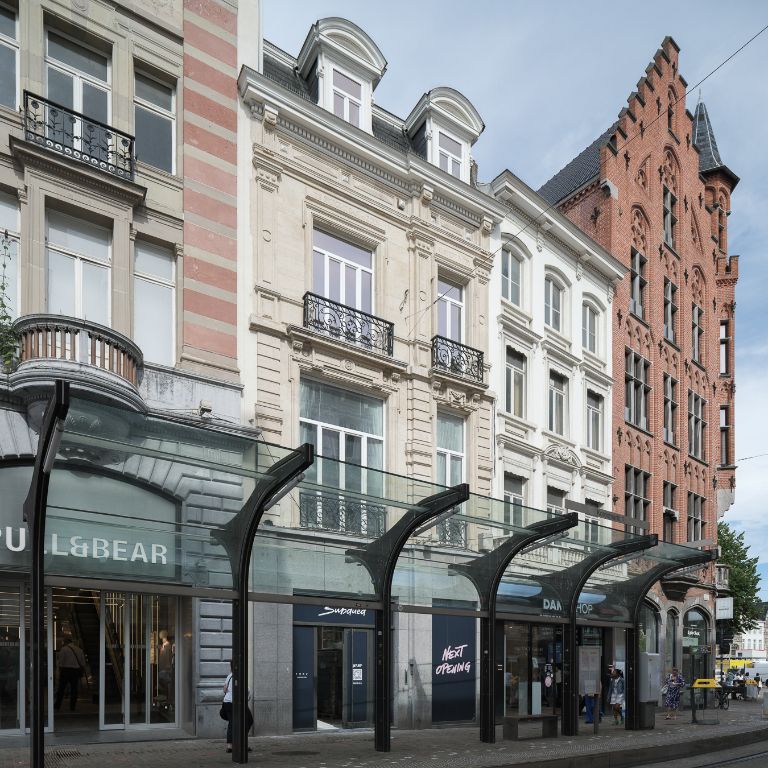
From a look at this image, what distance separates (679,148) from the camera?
1435 inches

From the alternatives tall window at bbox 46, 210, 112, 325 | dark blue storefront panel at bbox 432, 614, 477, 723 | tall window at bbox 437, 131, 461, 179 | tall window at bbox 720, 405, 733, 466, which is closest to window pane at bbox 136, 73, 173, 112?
tall window at bbox 46, 210, 112, 325

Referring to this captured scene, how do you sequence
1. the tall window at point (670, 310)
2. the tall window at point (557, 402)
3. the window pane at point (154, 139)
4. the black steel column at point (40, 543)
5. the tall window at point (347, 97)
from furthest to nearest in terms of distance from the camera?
the tall window at point (670, 310)
the tall window at point (557, 402)
the tall window at point (347, 97)
the window pane at point (154, 139)
the black steel column at point (40, 543)

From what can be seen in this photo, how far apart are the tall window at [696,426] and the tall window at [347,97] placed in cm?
2024

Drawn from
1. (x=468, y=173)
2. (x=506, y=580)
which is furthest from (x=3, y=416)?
(x=468, y=173)

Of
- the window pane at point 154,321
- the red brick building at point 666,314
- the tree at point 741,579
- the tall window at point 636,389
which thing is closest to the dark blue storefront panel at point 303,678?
the window pane at point 154,321

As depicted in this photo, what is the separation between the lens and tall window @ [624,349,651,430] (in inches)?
1203

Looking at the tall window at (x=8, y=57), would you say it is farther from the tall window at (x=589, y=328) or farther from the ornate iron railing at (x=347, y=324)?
the tall window at (x=589, y=328)

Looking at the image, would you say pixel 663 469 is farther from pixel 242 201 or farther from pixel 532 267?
pixel 242 201

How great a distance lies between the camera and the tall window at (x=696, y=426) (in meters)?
36.2

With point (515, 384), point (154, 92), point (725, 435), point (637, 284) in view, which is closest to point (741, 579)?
point (725, 435)

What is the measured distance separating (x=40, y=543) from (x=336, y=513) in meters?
4.66

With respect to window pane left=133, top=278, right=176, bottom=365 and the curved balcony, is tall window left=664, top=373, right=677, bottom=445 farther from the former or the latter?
the curved balcony

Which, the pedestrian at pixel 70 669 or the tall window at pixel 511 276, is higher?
the tall window at pixel 511 276

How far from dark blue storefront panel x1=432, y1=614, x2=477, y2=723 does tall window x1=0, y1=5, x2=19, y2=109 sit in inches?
511
